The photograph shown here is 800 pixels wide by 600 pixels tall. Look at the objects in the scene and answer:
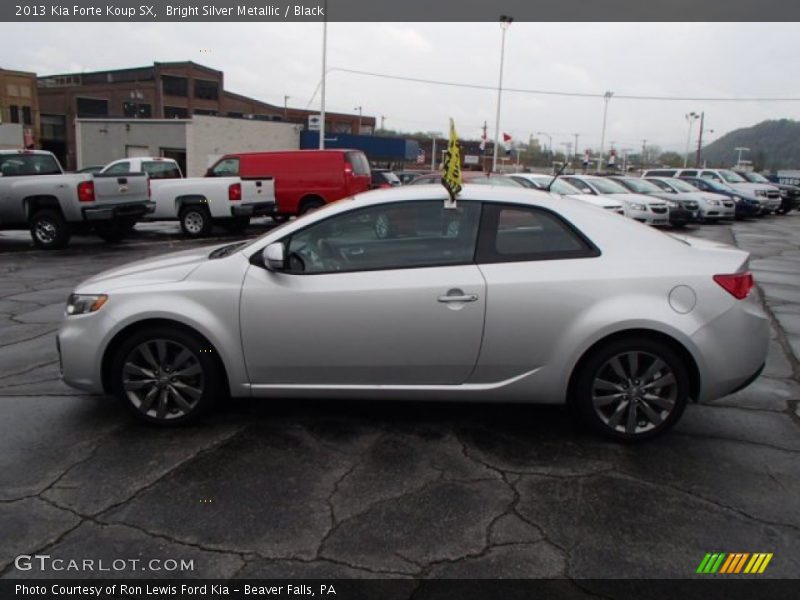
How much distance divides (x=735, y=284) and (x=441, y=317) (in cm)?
178

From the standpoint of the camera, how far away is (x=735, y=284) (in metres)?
3.73

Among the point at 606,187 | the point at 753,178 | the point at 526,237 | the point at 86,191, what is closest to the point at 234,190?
the point at 86,191

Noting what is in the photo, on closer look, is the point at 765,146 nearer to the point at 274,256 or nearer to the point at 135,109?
the point at 135,109

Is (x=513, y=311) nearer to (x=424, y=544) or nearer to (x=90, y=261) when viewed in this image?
(x=424, y=544)

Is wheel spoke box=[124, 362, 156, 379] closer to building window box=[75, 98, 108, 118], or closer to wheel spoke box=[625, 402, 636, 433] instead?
wheel spoke box=[625, 402, 636, 433]

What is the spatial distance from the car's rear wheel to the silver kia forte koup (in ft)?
37.5

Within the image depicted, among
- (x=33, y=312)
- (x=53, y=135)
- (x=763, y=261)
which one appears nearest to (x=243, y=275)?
(x=33, y=312)

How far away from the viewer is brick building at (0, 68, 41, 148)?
61878 millimetres

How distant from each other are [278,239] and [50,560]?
211 centimetres

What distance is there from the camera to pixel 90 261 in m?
11.1

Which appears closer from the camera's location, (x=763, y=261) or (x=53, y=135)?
(x=763, y=261)

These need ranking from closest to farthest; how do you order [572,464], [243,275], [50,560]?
[50,560]
[572,464]
[243,275]

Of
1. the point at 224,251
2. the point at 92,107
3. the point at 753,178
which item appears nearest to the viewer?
the point at 224,251

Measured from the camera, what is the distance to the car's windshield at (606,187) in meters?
17.3
